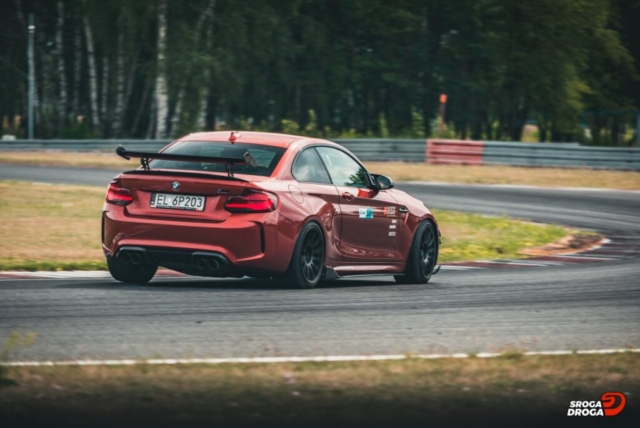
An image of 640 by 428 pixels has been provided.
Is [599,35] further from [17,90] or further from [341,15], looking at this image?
[17,90]

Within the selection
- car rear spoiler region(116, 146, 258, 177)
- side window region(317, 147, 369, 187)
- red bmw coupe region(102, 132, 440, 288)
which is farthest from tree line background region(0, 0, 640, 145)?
car rear spoiler region(116, 146, 258, 177)

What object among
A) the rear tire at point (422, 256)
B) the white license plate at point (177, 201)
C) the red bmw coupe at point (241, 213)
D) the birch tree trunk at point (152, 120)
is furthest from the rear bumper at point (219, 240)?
the birch tree trunk at point (152, 120)

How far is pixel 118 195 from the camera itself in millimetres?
10117

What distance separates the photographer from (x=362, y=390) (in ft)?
19.3

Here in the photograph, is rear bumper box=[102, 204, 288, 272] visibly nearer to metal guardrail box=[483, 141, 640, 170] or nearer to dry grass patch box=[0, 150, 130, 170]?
dry grass patch box=[0, 150, 130, 170]

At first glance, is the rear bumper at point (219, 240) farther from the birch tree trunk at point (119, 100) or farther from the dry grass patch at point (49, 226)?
the birch tree trunk at point (119, 100)

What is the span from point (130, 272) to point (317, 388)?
5.08 metres

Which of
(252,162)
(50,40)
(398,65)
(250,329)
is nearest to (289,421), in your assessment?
(250,329)

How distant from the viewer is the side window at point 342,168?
1102 centimetres

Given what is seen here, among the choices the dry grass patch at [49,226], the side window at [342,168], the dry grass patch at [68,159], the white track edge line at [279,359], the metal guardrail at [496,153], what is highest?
the side window at [342,168]

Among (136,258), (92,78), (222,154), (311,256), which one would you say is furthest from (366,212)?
(92,78)

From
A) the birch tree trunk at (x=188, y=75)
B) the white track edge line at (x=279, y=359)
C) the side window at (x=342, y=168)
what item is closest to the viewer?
the white track edge line at (x=279, y=359)

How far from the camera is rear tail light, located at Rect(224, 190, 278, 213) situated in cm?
964

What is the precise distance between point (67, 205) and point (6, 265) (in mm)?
8369
